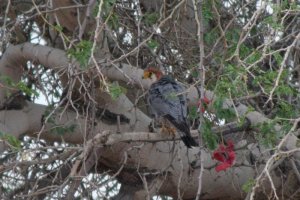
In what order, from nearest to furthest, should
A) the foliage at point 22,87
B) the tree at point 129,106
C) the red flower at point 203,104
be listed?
1. the red flower at point 203,104
2. the foliage at point 22,87
3. the tree at point 129,106

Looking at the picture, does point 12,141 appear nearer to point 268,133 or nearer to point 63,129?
point 63,129

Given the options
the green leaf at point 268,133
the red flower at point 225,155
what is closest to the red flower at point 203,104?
the green leaf at point 268,133

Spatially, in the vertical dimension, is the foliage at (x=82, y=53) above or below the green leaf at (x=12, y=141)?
above

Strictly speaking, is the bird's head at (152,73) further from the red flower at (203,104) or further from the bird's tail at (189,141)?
the red flower at (203,104)

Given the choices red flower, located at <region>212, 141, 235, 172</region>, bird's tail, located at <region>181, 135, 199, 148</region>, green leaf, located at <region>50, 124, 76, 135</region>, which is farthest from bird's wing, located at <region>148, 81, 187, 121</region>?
green leaf, located at <region>50, 124, 76, 135</region>

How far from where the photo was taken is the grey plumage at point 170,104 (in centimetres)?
445

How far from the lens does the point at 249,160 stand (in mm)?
5215

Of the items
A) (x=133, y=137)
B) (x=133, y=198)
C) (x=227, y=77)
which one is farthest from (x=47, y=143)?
(x=227, y=77)

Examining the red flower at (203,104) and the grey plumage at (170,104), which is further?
the grey plumage at (170,104)

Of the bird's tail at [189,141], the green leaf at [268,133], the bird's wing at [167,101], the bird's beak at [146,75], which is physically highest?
the bird's beak at [146,75]

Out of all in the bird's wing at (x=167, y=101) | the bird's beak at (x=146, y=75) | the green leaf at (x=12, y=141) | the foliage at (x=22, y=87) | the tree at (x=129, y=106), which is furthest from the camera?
the bird's beak at (x=146, y=75)

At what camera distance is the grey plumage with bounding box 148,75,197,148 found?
445 cm

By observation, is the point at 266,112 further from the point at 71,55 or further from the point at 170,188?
the point at 71,55

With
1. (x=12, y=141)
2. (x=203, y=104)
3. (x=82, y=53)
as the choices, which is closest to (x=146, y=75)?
(x=203, y=104)
